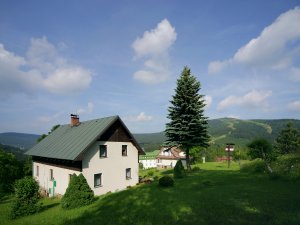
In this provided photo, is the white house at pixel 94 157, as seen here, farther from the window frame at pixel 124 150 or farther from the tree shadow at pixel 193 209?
the tree shadow at pixel 193 209

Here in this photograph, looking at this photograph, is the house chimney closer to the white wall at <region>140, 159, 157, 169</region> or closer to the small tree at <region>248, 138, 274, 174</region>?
the small tree at <region>248, 138, 274, 174</region>

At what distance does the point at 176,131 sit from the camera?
107 ft

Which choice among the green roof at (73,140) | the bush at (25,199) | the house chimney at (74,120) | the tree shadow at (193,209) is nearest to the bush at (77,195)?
the bush at (25,199)

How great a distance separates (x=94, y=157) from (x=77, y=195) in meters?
6.08

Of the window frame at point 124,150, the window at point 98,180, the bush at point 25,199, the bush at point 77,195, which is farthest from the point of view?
the window frame at point 124,150

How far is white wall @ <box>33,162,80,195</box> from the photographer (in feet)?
86.0

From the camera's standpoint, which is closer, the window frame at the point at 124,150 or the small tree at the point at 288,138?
the window frame at the point at 124,150

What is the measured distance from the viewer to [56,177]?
91.9 ft

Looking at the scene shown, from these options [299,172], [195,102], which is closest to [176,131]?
[195,102]

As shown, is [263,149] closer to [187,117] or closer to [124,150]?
[187,117]

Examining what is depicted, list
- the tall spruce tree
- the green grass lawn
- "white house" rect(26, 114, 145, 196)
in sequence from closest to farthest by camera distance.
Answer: the green grass lawn, "white house" rect(26, 114, 145, 196), the tall spruce tree

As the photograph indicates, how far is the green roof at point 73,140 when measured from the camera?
80.9 ft

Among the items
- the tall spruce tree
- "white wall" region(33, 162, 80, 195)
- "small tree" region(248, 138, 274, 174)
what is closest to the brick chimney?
"white wall" region(33, 162, 80, 195)

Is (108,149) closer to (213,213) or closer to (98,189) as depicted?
(98,189)
